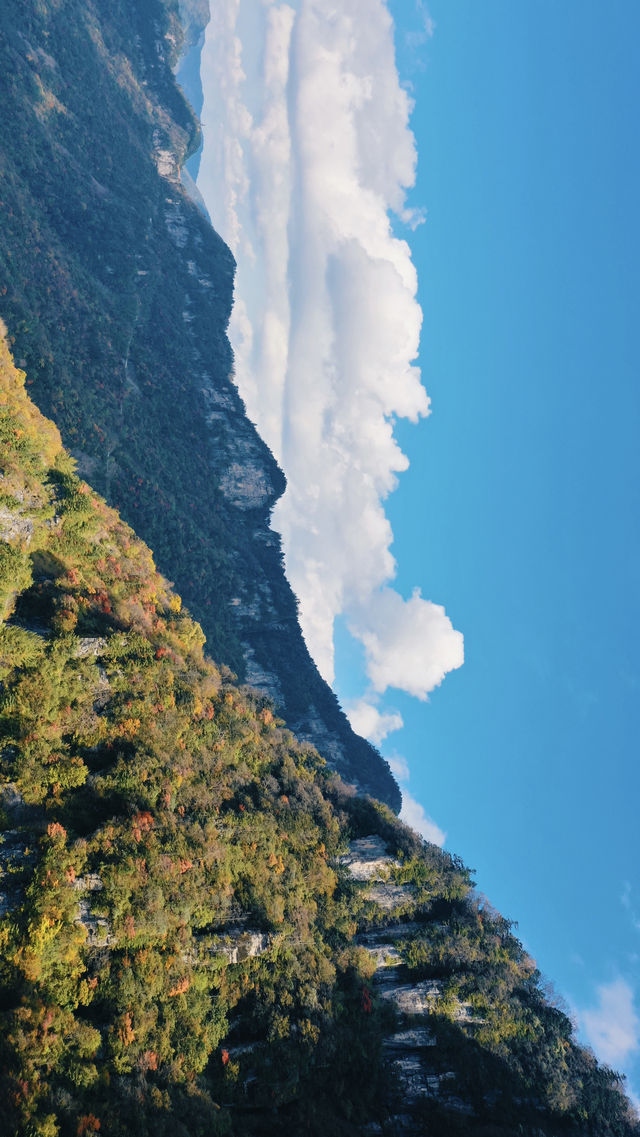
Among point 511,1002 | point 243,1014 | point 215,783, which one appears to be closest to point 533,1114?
point 511,1002

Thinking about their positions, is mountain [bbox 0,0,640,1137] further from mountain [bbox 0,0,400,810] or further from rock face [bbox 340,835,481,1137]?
mountain [bbox 0,0,400,810]

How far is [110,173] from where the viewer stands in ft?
344

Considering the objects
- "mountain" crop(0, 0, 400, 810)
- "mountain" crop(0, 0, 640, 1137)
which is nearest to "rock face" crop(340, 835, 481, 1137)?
"mountain" crop(0, 0, 640, 1137)

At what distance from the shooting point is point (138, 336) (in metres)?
95.9

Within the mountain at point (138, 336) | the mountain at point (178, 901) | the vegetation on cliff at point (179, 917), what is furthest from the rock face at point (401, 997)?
the mountain at point (138, 336)

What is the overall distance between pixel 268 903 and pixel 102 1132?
1562 cm

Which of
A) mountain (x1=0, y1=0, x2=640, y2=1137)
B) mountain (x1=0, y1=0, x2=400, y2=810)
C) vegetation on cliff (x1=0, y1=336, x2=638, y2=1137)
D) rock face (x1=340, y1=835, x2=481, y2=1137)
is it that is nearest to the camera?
vegetation on cliff (x1=0, y1=336, x2=638, y2=1137)

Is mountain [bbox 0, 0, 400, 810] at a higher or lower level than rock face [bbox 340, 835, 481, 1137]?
higher

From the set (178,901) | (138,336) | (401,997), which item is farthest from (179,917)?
(138,336)

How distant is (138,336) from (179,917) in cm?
9548

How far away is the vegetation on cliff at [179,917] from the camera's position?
22672 millimetres

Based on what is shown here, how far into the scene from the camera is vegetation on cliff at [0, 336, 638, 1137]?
2267cm

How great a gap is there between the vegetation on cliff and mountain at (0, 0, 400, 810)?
1285 inches

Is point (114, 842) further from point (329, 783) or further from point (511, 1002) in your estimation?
point (511, 1002)
